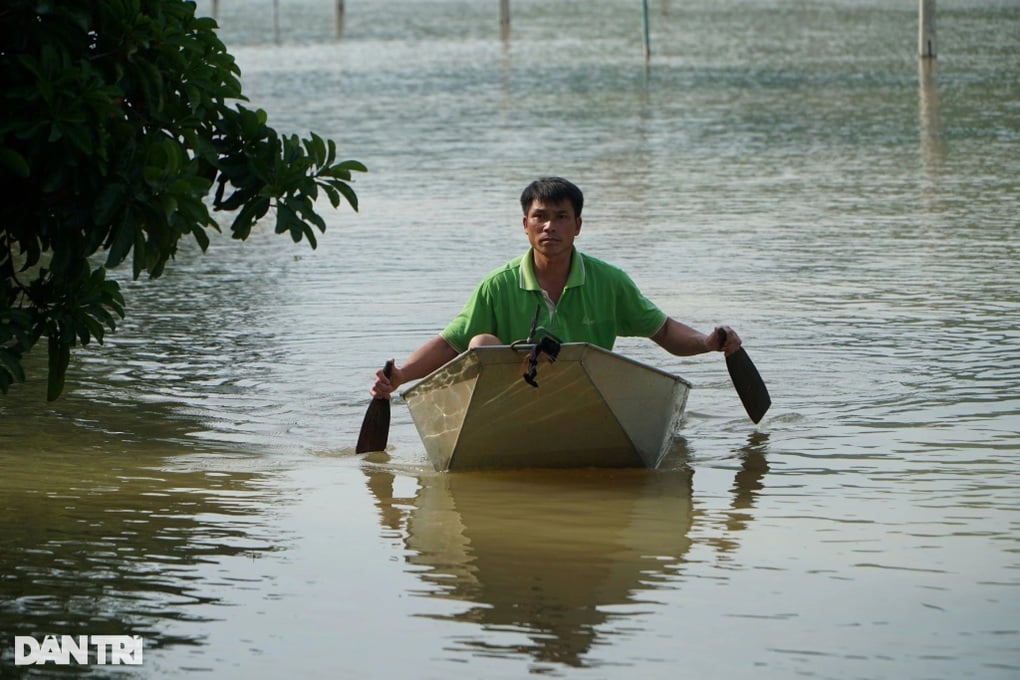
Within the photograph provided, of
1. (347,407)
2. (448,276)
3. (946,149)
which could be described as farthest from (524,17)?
(347,407)

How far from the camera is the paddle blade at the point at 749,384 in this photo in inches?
386

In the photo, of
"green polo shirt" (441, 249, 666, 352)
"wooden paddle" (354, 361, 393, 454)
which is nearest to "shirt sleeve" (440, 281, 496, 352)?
"green polo shirt" (441, 249, 666, 352)

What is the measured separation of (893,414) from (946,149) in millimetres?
13258

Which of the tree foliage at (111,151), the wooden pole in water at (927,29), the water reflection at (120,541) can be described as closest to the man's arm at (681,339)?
the water reflection at (120,541)

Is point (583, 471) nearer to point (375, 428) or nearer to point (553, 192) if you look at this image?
point (375, 428)

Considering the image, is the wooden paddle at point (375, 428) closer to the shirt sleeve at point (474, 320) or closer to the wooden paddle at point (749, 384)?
the shirt sleeve at point (474, 320)

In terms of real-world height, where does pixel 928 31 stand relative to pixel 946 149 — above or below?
above

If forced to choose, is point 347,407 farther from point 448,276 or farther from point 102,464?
point 448,276

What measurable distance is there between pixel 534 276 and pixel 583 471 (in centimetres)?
98

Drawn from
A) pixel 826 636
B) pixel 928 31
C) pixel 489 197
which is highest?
pixel 928 31

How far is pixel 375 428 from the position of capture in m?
9.70

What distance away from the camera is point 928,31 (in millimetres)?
37156

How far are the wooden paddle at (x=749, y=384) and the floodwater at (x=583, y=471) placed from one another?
211mm

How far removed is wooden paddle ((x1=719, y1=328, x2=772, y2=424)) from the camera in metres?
9.80
